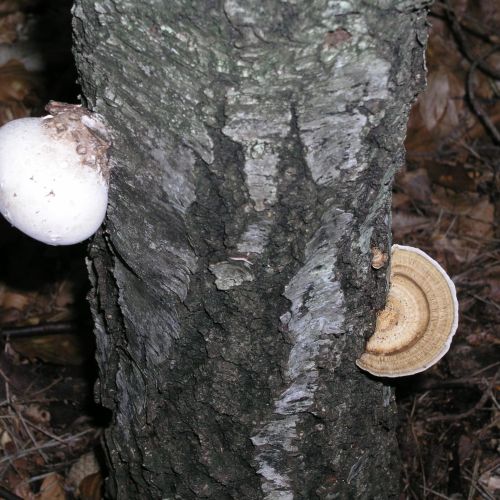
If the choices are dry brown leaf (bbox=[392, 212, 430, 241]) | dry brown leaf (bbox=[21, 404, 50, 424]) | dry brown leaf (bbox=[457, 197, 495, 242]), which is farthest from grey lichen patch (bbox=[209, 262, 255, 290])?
dry brown leaf (bbox=[457, 197, 495, 242])

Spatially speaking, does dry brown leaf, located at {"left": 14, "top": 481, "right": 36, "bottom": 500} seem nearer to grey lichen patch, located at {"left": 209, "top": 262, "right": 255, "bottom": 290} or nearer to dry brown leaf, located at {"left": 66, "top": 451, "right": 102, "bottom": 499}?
dry brown leaf, located at {"left": 66, "top": 451, "right": 102, "bottom": 499}

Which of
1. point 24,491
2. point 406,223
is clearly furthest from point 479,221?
point 24,491

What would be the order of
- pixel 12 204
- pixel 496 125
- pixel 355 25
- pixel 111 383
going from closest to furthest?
pixel 355 25 → pixel 12 204 → pixel 111 383 → pixel 496 125

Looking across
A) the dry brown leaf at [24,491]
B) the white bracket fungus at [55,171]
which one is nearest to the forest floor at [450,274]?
the dry brown leaf at [24,491]

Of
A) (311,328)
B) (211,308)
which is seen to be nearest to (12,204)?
(211,308)

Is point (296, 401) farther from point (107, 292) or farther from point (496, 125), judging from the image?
point (496, 125)

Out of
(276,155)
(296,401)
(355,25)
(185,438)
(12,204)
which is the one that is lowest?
(185,438)

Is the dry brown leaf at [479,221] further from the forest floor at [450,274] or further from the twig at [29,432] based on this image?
the twig at [29,432]
